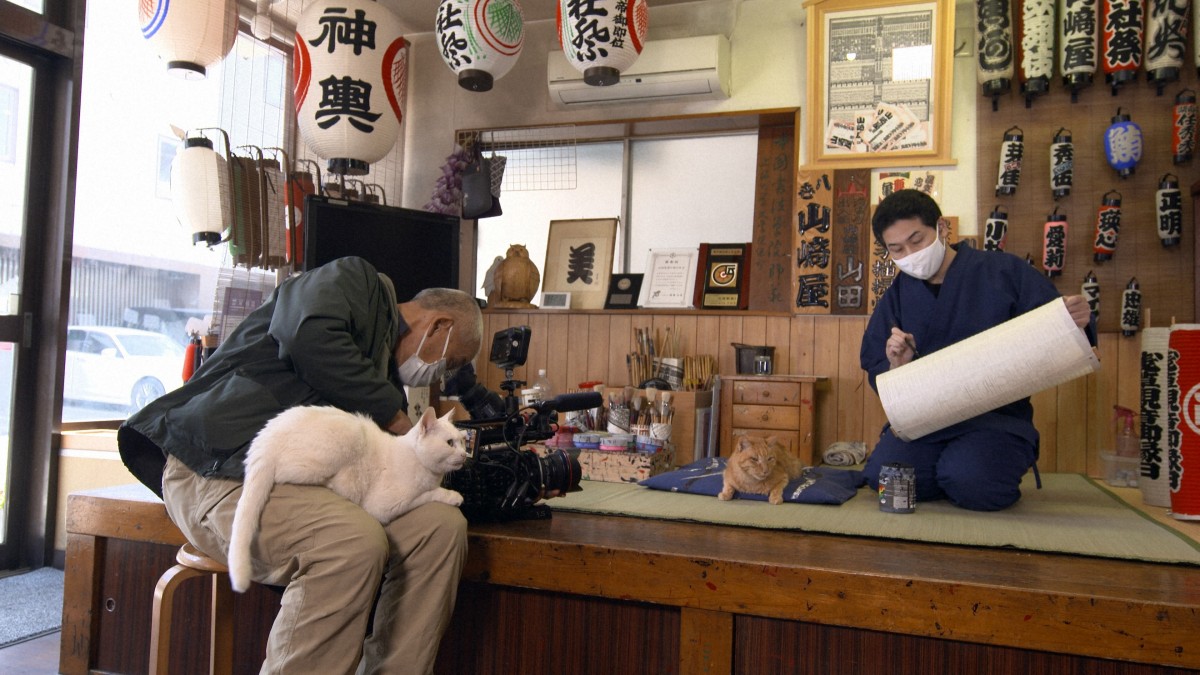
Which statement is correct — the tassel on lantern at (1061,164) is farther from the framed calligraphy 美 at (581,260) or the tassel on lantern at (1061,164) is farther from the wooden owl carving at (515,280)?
the wooden owl carving at (515,280)

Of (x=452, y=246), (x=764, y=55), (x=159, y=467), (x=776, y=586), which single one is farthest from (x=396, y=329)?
(x=764, y=55)

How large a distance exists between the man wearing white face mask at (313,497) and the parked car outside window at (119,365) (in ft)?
7.32

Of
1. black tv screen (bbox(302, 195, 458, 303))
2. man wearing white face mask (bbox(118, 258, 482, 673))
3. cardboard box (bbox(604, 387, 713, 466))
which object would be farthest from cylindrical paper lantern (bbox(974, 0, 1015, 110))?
man wearing white face mask (bbox(118, 258, 482, 673))

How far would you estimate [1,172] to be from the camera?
3.45m

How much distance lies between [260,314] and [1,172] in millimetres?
2336

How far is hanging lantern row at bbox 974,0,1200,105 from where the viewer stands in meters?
3.44

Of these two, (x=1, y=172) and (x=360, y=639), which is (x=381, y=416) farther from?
(x=1, y=172)

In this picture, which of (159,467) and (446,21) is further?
(446,21)

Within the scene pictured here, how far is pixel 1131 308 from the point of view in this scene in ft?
11.6

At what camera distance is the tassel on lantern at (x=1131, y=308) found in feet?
11.6

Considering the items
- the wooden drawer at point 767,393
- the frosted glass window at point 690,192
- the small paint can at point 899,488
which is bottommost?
the small paint can at point 899,488

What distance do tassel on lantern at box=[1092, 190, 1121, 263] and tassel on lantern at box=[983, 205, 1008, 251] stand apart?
0.36 m

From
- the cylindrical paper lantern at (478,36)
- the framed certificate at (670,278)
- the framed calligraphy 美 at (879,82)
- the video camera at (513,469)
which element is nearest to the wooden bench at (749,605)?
the video camera at (513,469)

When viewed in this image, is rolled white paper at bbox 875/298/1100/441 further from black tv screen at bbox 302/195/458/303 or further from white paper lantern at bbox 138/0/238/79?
white paper lantern at bbox 138/0/238/79
